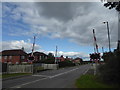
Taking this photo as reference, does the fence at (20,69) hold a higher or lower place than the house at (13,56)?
lower

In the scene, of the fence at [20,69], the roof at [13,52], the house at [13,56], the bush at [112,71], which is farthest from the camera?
the roof at [13,52]

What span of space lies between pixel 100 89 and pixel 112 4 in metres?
7.85

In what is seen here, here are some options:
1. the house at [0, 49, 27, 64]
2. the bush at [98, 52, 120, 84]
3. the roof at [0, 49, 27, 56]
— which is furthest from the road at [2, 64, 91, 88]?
the roof at [0, 49, 27, 56]

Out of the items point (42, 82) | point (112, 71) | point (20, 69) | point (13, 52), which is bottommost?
point (42, 82)

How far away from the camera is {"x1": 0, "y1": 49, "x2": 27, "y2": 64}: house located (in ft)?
287

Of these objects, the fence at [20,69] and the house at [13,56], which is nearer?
the fence at [20,69]

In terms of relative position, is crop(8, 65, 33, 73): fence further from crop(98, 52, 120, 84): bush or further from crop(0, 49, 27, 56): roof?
crop(0, 49, 27, 56): roof

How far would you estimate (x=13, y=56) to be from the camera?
88.0 m

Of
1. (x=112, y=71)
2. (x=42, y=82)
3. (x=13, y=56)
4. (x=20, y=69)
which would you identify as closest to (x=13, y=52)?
(x=13, y=56)

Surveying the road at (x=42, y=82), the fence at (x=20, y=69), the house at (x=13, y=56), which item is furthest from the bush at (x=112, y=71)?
the house at (x=13, y=56)

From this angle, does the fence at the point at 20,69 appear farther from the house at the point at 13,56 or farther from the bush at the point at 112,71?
the house at the point at 13,56

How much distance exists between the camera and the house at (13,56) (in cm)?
8756

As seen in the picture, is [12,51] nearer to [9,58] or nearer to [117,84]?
[9,58]

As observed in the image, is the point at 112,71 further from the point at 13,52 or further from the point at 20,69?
the point at 13,52
